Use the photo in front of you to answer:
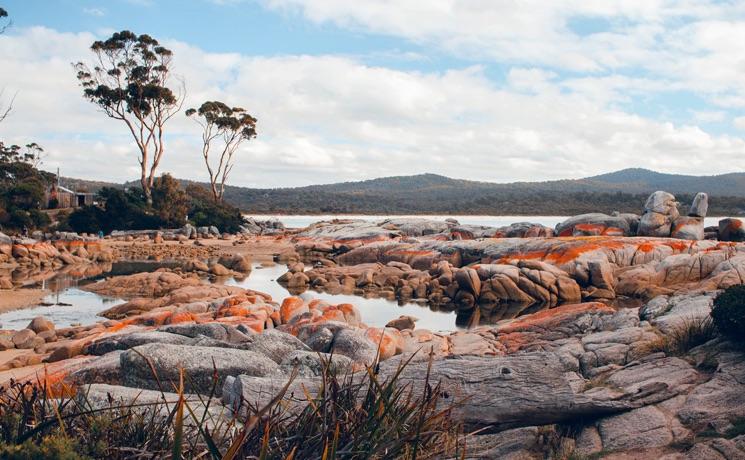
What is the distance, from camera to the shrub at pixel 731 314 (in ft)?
30.7

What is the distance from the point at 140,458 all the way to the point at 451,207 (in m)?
108

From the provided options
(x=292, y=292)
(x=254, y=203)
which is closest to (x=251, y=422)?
(x=292, y=292)

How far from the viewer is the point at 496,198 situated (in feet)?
372

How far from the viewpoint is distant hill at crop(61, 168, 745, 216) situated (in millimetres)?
94812

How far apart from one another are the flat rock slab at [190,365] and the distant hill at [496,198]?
243 feet

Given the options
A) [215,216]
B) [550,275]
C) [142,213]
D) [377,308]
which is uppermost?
[142,213]

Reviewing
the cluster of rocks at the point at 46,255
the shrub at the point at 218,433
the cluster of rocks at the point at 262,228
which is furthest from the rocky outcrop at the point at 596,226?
the shrub at the point at 218,433

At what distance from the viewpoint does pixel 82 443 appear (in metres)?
3.86

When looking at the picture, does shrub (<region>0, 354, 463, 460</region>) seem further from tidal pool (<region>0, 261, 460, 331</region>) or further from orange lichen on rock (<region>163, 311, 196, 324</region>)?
tidal pool (<region>0, 261, 460, 331</region>)

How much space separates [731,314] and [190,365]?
306 inches

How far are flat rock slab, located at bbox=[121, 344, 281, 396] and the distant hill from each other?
243 feet

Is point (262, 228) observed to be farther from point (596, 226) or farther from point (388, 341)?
point (388, 341)

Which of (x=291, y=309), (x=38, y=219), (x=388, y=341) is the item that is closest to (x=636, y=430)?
(x=388, y=341)

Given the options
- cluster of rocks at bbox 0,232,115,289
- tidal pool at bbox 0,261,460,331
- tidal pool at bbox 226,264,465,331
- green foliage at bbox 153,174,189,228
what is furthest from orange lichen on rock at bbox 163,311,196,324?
green foliage at bbox 153,174,189,228
